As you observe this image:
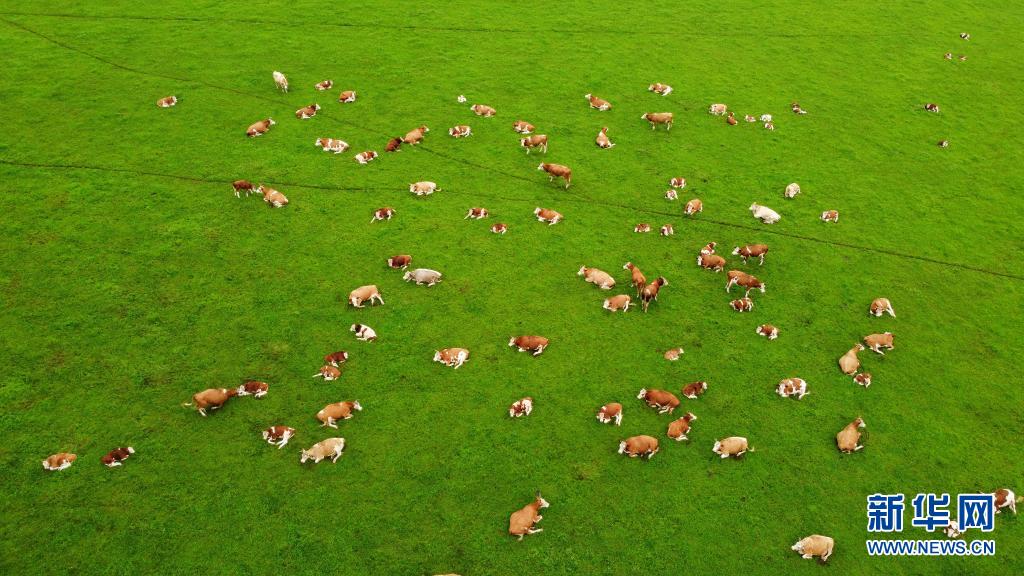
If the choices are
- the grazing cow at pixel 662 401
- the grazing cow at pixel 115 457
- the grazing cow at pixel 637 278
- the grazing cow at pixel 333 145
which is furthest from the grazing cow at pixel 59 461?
the grazing cow at pixel 637 278

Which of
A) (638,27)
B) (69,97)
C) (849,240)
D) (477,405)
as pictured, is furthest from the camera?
(638,27)

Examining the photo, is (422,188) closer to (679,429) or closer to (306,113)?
(306,113)

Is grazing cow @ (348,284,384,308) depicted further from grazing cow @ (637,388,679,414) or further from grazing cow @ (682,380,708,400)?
grazing cow @ (682,380,708,400)

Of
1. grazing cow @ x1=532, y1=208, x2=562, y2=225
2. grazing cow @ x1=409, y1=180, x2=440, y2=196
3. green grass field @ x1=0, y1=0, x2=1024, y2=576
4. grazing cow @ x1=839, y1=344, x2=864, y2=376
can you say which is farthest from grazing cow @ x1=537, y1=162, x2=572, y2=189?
grazing cow @ x1=839, y1=344, x2=864, y2=376

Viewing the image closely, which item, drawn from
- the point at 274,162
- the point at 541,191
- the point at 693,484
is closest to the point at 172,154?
the point at 274,162

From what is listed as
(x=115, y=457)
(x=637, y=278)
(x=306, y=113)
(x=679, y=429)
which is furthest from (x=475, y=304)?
(x=306, y=113)

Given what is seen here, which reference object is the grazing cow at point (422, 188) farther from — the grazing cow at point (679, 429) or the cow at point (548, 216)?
the grazing cow at point (679, 429)

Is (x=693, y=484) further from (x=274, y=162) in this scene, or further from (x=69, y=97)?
(x=69, y=97)
